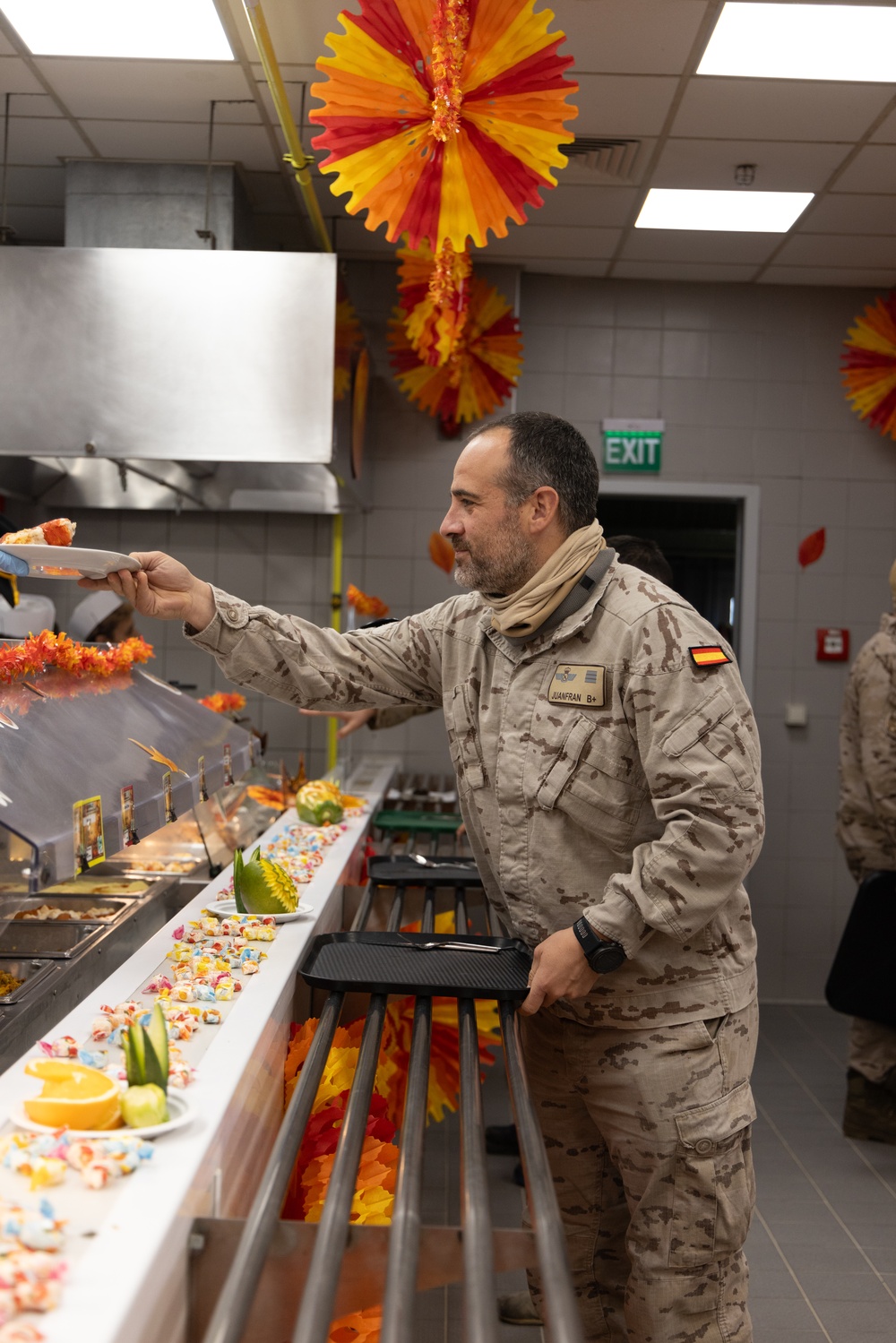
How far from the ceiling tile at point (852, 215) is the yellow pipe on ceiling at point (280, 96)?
1.99 m

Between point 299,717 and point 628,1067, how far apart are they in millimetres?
3784

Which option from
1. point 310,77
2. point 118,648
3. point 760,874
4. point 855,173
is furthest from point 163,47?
point 760,874

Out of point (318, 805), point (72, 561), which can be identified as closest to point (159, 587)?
point (72, 561)

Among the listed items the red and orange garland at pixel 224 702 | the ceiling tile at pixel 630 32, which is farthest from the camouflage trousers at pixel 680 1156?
the ceiling tile at pixel 630 32

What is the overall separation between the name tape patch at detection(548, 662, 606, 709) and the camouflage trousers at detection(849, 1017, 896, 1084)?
8.63ft

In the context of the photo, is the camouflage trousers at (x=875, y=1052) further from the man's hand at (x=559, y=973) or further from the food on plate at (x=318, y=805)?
the man's hand at (x=559, y=973)

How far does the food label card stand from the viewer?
168cm

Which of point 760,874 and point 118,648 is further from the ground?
point 118,648

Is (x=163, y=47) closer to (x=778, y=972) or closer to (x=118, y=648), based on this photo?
(x=118, y=648)

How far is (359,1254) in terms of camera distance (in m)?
1.16

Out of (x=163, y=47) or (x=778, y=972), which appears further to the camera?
(x=778, y=972)

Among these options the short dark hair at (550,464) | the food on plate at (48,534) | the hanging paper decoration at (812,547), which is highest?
the hanging paper decoration at (812,547)

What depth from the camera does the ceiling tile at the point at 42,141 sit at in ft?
13.1

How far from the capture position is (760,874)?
566 cm
